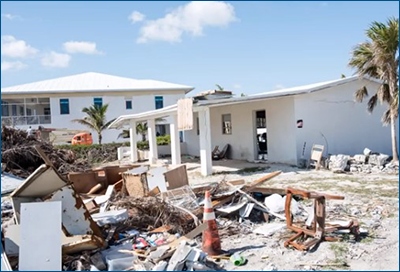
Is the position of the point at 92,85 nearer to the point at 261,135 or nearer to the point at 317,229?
the point at 261,135

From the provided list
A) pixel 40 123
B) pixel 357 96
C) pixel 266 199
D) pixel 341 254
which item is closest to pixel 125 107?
pixel 40 123

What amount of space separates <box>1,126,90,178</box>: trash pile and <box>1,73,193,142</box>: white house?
54.6ft

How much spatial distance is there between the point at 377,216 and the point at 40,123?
30.1 meters

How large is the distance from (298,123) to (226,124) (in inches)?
215

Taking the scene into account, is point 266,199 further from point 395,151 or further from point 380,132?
point 380,132

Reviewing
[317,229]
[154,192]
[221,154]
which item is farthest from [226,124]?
[317,229]

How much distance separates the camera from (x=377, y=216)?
656 cm

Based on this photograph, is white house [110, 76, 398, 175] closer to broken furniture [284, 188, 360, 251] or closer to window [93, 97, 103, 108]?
broken furniture [284, 188, 360, 251]

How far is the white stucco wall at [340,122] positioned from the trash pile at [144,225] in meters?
7.59

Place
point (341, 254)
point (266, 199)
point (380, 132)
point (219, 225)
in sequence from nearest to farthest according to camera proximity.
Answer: point (341, 254)
point (219, 225)
point (266, 199)
point (380, 132)

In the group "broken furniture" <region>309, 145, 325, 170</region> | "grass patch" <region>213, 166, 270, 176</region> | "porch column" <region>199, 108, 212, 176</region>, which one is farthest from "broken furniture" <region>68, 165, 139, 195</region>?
"broken furniture" <region>309, 145, 325, 170</region>

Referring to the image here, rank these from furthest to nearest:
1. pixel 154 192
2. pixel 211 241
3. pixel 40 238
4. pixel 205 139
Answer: pixel 205 139 → pixel 154 192 → pixel 211 241 → pixel 40 238

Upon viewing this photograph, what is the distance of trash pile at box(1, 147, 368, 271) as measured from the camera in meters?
4.47

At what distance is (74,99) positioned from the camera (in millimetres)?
31375
